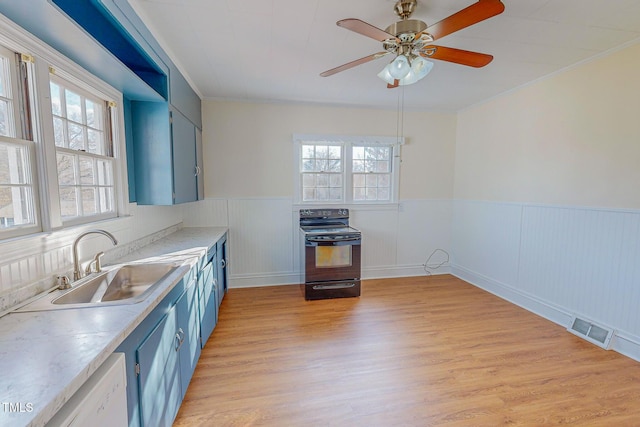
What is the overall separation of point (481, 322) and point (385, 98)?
2.83 metres

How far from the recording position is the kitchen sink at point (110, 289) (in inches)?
48.4

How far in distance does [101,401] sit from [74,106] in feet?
5.85

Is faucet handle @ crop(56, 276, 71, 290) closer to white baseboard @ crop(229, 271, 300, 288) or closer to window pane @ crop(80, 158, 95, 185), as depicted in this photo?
window pane @ crop(80, 158, 95, 185)

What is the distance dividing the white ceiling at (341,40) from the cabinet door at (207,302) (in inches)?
72.4

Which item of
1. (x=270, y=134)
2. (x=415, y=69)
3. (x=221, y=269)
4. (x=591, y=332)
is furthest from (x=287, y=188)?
(x=591, y=332)

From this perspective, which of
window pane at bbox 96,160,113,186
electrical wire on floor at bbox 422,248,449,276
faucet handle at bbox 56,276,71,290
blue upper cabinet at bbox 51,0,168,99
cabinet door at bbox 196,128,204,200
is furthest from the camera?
electrical wire on floor at bbox 422,248,449,276

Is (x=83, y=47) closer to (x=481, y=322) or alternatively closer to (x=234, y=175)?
(x=234, y=175)

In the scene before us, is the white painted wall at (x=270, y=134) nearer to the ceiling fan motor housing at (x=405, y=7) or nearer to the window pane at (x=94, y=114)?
the window pane at (x=94, y=114)

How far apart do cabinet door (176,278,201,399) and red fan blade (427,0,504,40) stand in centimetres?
221

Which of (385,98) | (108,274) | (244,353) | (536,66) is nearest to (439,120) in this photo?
(385,98)

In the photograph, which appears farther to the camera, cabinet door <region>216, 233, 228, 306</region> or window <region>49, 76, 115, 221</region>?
cabinet door <region>216, 233, 228, 306</region>

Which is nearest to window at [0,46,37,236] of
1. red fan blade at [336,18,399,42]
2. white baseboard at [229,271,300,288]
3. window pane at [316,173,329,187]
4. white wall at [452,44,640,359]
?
red fan blade at [336,18,399,42]

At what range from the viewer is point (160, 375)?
53.9 inches

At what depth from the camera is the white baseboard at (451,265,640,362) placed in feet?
7.36
